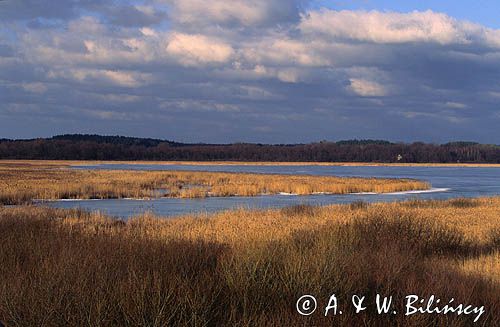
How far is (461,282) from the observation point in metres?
8.01

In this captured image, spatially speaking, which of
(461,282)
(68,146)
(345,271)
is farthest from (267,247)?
(68,146)

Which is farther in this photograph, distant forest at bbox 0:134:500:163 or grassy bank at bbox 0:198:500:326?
distant forest at bbox 0:134:500:163

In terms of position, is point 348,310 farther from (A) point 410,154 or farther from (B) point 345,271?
(A) point 410,154

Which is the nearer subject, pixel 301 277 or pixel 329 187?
pixel 301 277

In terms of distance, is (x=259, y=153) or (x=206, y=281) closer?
(x=206, y=281)

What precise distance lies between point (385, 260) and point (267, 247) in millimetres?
1773

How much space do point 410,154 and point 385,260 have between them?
180740 mm

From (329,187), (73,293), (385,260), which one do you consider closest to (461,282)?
(385,260)

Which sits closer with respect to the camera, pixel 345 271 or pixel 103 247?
pixel 345 271

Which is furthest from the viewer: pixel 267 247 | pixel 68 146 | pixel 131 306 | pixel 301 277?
pixel 68 146

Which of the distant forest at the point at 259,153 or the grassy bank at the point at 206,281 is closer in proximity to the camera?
the grassy bank at the point at 206,281

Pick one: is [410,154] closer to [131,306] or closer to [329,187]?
[329,187]

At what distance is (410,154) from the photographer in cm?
18288

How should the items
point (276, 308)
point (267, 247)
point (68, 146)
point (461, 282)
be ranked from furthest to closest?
point (68, 146)
point (267, 247)
point (461, 282)
point (276, 308)
